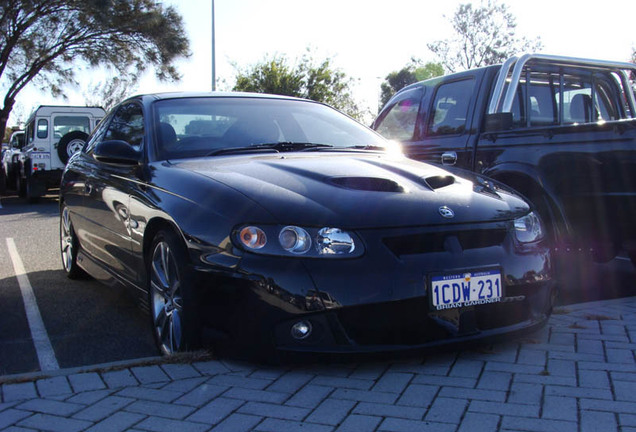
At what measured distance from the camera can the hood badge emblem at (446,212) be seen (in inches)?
125

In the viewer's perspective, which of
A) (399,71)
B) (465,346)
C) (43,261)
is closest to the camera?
(465,346)

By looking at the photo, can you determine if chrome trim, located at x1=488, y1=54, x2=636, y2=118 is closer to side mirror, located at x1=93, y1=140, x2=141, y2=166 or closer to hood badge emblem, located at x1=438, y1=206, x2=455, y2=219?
hood badge emblem, located at x1=438, y1=206, x2=455, y2=219

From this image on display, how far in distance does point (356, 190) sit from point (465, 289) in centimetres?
72

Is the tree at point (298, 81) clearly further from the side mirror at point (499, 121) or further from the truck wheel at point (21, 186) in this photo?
the side mirror at point (499, 121)

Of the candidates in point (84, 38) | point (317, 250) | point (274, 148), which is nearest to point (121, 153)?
point (274, 148)

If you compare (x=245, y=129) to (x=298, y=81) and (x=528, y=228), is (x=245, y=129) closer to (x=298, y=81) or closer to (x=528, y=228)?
(x=528, y=228)

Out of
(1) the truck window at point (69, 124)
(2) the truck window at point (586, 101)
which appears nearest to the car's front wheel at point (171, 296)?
(2) the truck window at point (586, 101)

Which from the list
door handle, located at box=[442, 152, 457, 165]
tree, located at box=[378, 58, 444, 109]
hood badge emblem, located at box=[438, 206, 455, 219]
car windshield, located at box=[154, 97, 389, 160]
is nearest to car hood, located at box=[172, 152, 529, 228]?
hood badge emblem, located at box=[438, 206, 455, 219]

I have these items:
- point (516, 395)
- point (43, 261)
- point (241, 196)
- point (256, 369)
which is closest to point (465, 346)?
point (516, 395)

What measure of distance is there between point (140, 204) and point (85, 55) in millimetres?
23390

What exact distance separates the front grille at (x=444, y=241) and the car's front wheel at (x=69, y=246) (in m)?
3.54

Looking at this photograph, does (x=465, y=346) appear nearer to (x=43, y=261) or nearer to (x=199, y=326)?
(x=199, y=326)

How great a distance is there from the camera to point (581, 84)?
605 centimetres

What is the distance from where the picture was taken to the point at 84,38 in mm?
24344
